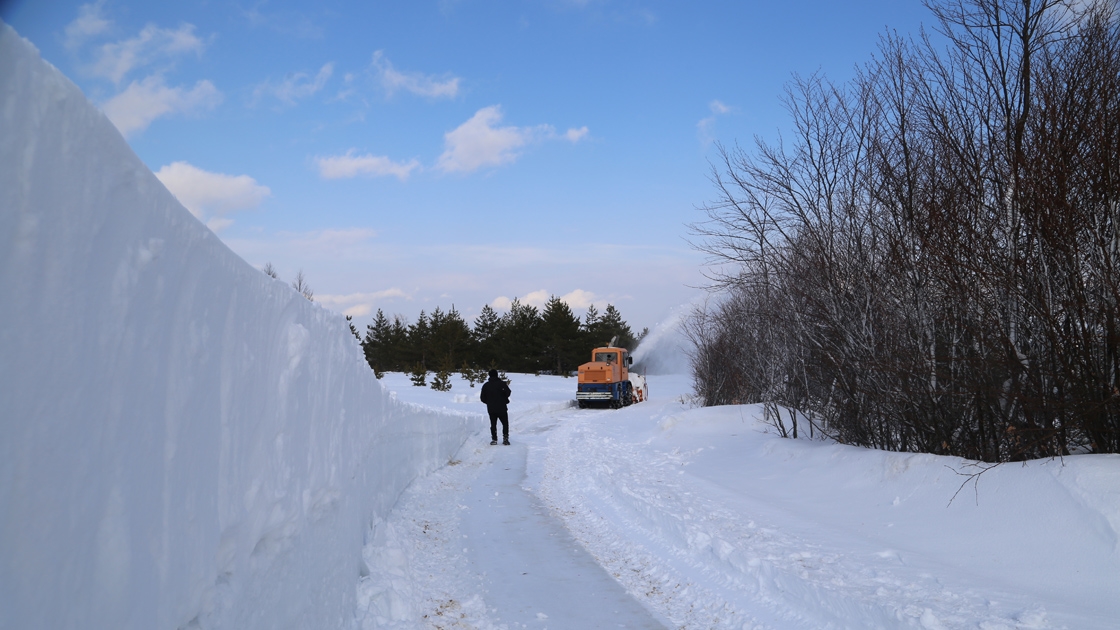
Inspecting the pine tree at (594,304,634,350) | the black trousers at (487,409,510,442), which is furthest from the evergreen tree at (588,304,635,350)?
the black trousers at (487,409,510,442)

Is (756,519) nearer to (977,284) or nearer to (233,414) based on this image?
(977,284)

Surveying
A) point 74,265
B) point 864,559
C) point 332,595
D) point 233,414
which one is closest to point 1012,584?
point 864,559

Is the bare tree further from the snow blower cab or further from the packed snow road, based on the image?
the snow blower cab

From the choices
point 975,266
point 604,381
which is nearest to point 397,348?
point 604,381

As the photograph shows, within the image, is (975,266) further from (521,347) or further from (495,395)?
(521,347)

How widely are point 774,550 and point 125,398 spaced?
17.5 feet

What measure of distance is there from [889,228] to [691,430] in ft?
23.6

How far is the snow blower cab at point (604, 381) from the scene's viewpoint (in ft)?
96.7

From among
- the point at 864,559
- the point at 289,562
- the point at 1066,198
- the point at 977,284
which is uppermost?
the point at 1066,198

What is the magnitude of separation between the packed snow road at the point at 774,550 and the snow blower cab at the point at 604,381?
1963 cm

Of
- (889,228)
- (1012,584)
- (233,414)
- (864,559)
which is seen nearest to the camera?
(233,414)

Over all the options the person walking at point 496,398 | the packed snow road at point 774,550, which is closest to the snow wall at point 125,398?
the packed snow road at point 774,550

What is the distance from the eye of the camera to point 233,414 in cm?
306

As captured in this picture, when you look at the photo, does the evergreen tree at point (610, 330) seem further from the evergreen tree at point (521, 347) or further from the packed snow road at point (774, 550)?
the packed snow road at point (774, 550)
